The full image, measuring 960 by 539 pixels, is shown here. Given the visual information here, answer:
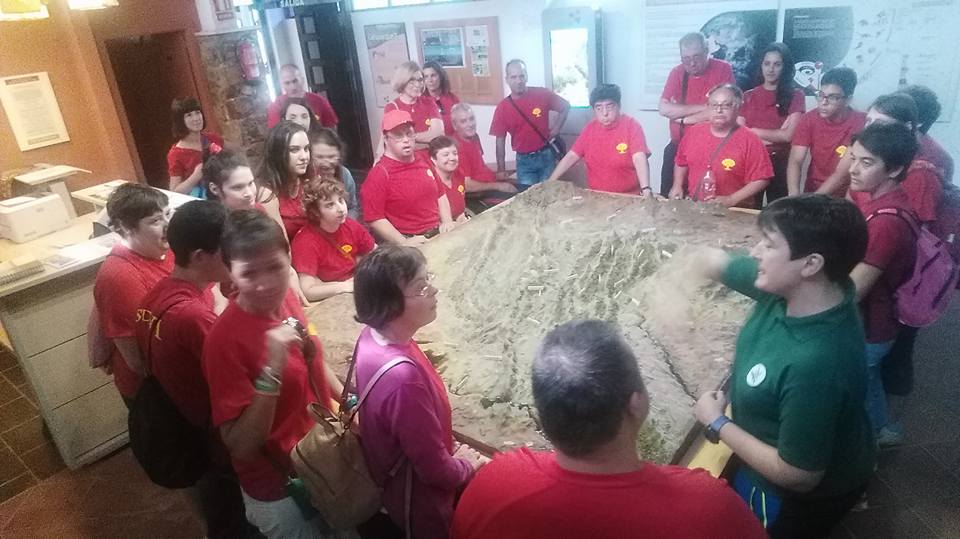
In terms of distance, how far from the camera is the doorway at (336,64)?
787 cm

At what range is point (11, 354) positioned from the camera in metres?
4.84

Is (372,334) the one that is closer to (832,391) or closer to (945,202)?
(832,391)

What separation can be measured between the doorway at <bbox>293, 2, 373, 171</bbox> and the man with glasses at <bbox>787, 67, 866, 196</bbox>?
558 cm

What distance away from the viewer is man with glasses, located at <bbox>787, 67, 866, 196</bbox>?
13.0 ft

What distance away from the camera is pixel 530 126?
5.57m

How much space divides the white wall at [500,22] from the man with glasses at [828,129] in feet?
9.69

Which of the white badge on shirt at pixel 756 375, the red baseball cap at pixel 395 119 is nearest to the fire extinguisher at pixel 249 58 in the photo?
the red baseball cap at pixel 395 119

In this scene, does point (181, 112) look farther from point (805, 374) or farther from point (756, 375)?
point (805, 374)

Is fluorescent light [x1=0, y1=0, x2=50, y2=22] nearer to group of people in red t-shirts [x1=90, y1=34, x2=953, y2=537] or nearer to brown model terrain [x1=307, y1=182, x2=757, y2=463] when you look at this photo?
group of people in red t-shirts [x1=90, y1=34, x2=953, y2=537]

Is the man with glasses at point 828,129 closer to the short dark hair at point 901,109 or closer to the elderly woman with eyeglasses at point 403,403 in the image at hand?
the short dark hair at point 901,109

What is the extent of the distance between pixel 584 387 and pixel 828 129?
3.73 m

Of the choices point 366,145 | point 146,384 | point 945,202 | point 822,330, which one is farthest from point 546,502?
point 366,145

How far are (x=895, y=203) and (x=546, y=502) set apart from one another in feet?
6.65

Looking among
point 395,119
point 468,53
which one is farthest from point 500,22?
point 395,119
